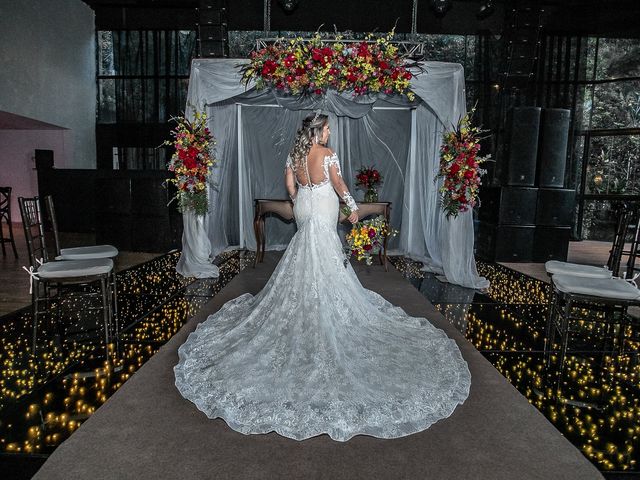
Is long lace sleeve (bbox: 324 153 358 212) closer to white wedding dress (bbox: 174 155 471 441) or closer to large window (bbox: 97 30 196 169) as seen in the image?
white wedding dress (bbox: 174 155 471 441)

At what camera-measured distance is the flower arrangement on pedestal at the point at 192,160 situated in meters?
5.63

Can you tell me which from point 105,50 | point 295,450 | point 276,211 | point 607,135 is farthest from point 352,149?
point 105,50

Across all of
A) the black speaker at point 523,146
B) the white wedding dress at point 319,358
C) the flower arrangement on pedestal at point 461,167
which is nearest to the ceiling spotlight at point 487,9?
the black speaker at point 523,146

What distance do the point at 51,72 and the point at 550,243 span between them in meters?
11.3

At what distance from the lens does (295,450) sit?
7.14ft

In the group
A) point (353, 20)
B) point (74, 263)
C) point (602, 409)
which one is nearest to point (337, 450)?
point (602, 409)

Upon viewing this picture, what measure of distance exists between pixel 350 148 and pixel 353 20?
377 centimetres

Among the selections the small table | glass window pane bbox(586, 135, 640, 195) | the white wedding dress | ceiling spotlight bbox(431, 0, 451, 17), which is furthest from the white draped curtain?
glass window pane bbox(586, 135, 640, 195)

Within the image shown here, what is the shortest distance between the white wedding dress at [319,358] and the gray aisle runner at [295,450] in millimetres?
69

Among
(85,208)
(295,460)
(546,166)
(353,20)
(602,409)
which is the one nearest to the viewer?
(295,460)

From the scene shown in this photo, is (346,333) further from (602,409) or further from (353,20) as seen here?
(353,20)

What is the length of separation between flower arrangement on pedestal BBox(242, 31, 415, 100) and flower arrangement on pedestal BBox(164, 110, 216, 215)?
0.97 meters

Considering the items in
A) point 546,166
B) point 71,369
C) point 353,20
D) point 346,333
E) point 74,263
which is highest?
point 353,20

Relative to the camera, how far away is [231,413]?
2.38 m
